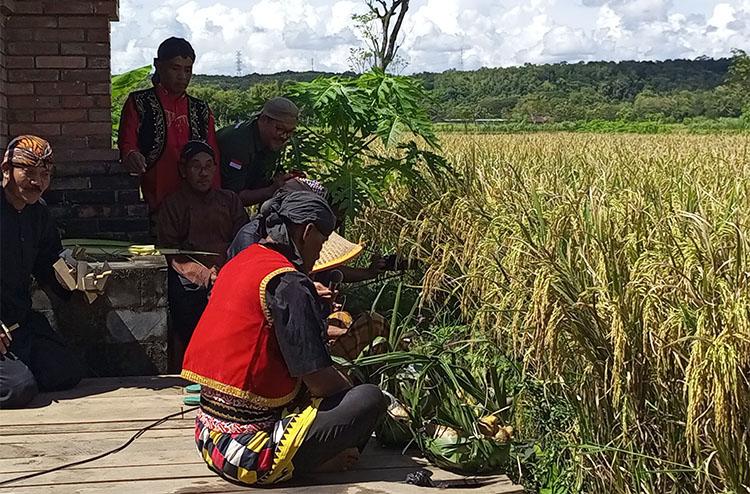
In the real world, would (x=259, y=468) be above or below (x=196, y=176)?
below

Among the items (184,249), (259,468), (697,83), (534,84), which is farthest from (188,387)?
(697,83)

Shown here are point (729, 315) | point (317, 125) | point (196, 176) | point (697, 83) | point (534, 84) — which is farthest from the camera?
point (697, 83)

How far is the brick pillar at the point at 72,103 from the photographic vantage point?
593 cm

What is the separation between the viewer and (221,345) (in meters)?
3.46

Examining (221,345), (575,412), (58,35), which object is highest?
(58,35)

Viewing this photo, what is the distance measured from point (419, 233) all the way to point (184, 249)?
1311 millimetres

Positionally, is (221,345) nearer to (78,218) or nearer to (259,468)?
(259,468)

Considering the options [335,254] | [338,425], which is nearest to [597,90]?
[335,254]

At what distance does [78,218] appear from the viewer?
6.00m

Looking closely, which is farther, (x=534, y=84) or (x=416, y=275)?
(x=534, y=84)

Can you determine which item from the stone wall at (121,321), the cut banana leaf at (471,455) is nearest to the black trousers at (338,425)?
the cut banana leaf at (471,455)

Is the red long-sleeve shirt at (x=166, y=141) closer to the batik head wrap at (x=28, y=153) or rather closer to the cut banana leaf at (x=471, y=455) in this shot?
the batik head wrap at (x=28, y=153)

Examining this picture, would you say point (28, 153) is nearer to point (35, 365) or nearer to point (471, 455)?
point (35, 365)

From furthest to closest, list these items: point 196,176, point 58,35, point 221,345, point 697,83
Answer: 1. point 697,83
2. point 58,35
3. point 196,176
4. point 221,345
